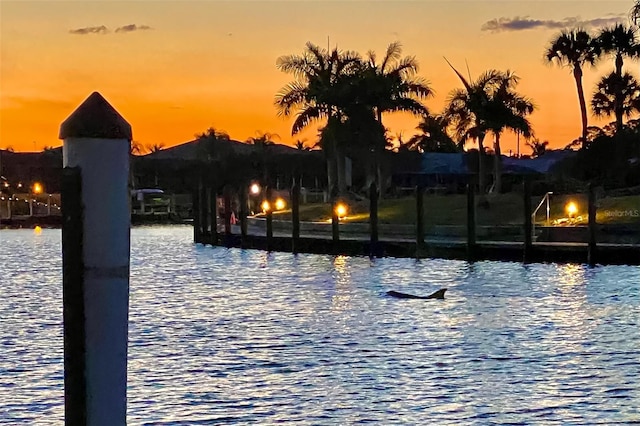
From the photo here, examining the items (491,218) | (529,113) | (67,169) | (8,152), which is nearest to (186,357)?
(67,169)

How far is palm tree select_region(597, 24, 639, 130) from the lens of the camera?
5116 cm

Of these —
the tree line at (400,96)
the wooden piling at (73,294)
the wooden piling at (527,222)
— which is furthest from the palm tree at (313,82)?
the wooden piling at (73,294)

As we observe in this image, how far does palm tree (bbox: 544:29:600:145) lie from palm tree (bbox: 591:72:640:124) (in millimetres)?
1888

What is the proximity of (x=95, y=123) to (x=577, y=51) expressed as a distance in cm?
5006

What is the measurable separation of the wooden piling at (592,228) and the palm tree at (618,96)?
2253 cm

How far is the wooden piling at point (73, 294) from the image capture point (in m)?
4.84

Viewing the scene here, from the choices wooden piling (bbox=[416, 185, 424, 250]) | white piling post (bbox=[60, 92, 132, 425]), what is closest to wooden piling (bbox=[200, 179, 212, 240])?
wooden piling (bbox=[416, 185, 424, 250])

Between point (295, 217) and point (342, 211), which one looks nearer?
point (295, 217)

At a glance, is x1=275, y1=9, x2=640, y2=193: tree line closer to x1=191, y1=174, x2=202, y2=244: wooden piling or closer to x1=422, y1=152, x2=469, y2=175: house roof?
x1=191, y1=174, x2=202, y2=244: wooden piling

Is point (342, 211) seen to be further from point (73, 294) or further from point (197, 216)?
point (73, 294)

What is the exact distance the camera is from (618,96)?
53.6m

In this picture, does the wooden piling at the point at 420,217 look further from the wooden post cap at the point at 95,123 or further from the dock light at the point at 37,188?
the dock light at the point at 37,188

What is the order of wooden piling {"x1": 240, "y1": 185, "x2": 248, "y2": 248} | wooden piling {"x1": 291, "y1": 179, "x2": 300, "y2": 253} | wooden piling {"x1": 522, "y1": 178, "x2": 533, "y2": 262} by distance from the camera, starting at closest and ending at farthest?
wooden piling {"x1": 522, "y1": 178, "x2": 533, "y2": 262}
wooden piling {"x1": 291, "y1": 179, "x2": 300, "y2": 253}
wooden piling {"x1": 240, "y1": 185, "x2": 248, "y2": 248}

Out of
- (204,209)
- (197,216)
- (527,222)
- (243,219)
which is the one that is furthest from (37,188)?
(527,222)
